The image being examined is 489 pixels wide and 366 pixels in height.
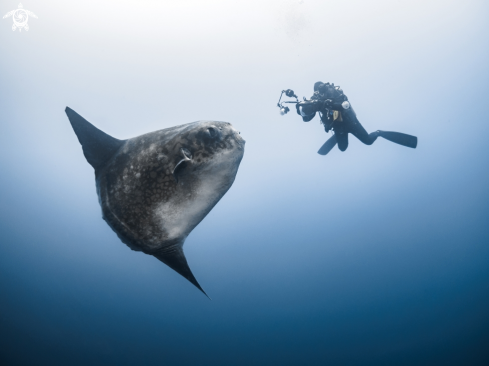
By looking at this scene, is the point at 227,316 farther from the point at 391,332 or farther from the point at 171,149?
the point at 171,149

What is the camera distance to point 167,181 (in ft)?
4.93

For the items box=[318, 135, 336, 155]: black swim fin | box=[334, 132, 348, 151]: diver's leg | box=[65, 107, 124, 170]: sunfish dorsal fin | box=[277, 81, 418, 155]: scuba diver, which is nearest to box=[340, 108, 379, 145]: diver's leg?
box=[277, 81, 418, 155]: scuba diver

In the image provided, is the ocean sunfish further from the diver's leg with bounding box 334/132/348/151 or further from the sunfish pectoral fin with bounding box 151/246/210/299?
the diver's leg with bounding box 334/132/348/151

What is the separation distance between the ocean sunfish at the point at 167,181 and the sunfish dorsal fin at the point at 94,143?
127 millimetres

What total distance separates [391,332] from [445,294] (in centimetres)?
1741

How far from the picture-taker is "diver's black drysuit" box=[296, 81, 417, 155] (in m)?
7.35

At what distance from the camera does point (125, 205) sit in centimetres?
156

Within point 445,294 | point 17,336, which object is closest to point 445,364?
point 445,294

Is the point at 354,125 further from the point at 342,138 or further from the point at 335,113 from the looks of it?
the point at 335,113

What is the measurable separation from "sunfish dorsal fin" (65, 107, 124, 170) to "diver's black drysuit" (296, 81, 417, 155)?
675 centimetres

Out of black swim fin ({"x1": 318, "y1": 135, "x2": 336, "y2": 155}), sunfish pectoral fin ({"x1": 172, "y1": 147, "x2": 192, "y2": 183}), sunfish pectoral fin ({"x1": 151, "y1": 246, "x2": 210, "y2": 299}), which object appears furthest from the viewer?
black swim fin ({"x1": 318, "y1": 135, "x2": 336, "y2": 155})

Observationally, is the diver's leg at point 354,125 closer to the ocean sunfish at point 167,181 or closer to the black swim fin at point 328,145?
the black swim fin at point 328,145

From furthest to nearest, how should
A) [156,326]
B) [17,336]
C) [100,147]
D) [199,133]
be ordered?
[156,326] → [17,336] → [100,147] → [199,133]

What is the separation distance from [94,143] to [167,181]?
791 mm
